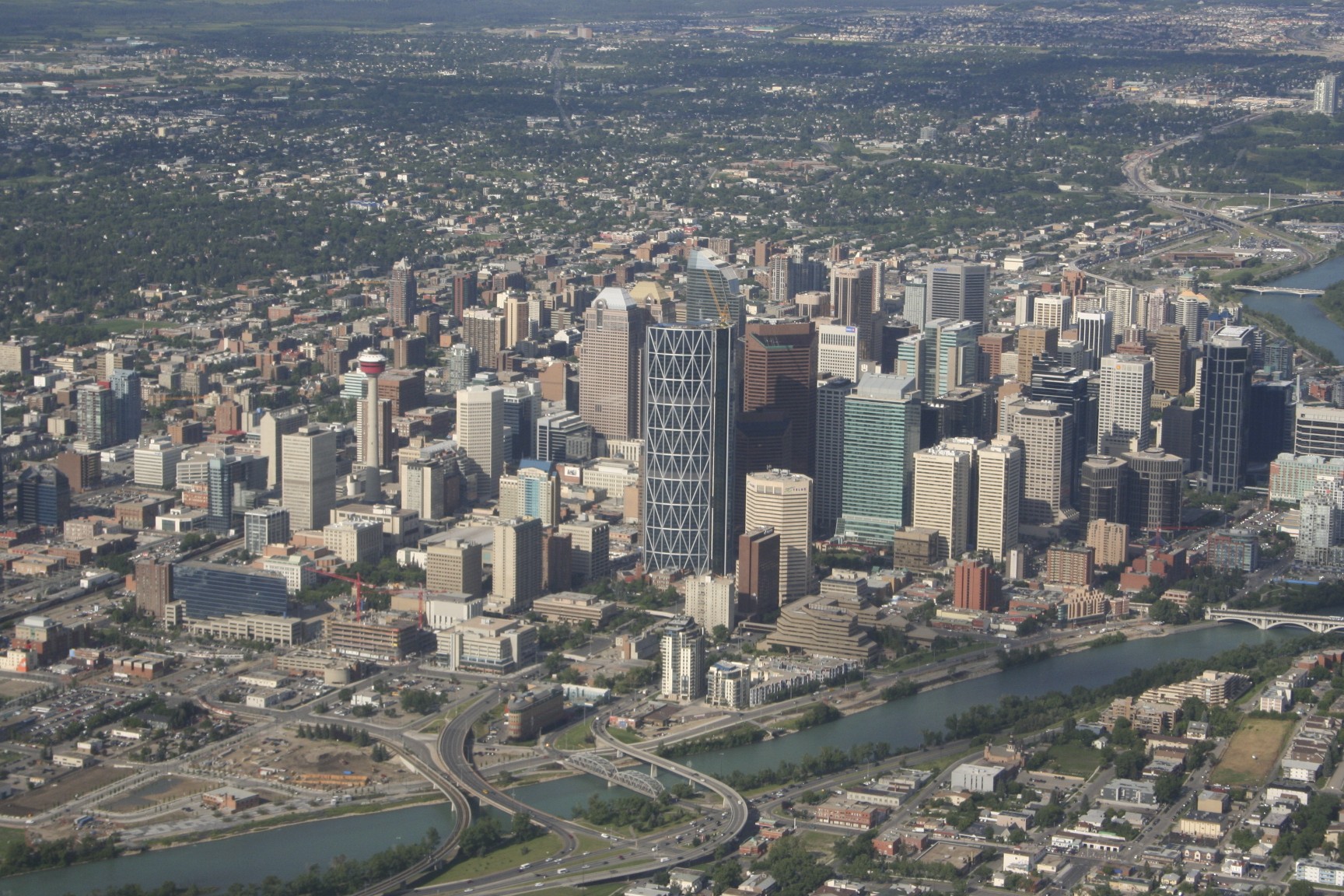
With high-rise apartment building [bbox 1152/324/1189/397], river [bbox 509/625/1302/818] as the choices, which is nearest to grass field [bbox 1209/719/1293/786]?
river [bbox 509/625/1302/818]

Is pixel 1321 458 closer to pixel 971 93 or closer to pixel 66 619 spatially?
pixel 66 619

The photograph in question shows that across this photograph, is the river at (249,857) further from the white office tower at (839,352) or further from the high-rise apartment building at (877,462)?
the white office tower at (839,352)

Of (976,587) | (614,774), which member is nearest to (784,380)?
(976,587)

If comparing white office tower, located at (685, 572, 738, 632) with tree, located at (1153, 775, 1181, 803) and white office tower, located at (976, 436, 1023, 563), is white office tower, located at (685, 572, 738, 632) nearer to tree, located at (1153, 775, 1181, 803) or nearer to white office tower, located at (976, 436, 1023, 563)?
white office tower, located at (976, 436, 1023, 563)

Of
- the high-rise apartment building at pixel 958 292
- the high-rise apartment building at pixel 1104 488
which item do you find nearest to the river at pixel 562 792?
the high-rise apartment building at pixel 1104 488

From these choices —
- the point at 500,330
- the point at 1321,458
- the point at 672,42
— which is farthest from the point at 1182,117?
the point at 1321,458
